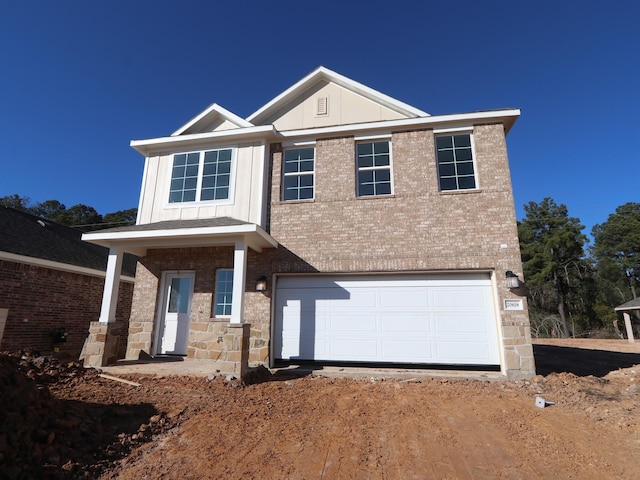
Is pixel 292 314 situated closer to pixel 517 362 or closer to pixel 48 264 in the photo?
pixel 517 362

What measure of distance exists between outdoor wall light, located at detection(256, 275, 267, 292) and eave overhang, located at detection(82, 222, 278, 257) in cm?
79

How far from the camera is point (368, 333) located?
828 centimetres

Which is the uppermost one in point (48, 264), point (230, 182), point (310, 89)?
point (310, 89)

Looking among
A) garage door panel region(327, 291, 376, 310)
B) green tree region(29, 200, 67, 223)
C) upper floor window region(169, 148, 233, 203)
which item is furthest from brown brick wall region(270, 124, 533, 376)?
green tree region(29, 200, 67, 223)

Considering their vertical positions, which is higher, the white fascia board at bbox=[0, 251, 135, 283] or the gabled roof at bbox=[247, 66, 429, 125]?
the gabled roof at bbox=[247, 66, 429, 125]

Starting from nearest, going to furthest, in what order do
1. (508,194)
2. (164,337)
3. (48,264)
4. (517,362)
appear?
1. (517,362)
2. (508,194)
3. (164,337)
4. (48,264)

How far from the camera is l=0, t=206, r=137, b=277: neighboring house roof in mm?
9594

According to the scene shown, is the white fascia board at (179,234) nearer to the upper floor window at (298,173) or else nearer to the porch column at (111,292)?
the porch column at (111,292)

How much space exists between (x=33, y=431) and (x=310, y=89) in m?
9.97

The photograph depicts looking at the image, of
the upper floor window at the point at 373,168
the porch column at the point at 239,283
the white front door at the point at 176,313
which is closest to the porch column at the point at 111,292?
the white front door at the point at 176,313

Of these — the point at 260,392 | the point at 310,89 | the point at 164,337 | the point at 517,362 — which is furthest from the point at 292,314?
the point at 310,89

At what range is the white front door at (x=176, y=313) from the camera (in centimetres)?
895

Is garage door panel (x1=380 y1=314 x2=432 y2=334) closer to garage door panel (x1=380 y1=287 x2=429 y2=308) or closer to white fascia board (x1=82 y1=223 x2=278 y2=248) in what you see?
garage door panel (x1=380 y1=287 x2=429 y2=308)

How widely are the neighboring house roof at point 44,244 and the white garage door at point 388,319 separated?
7302mm
